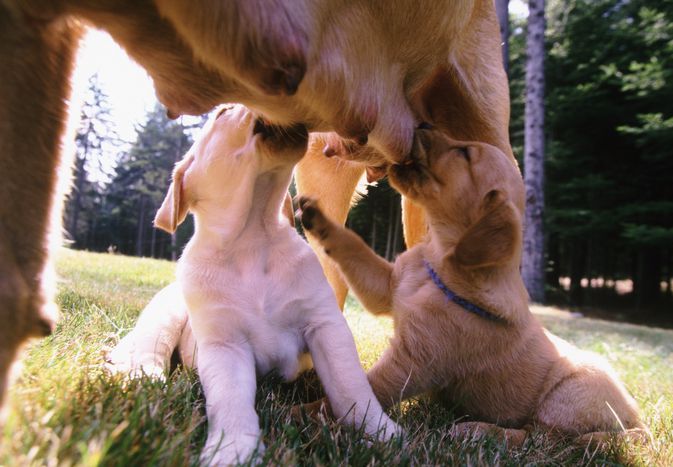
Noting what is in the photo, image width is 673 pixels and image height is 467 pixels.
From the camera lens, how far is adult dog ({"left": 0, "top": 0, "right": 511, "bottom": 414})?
49.5 inches

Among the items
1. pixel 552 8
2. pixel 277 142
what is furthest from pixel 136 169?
pixel 277 142

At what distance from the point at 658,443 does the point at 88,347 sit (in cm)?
234

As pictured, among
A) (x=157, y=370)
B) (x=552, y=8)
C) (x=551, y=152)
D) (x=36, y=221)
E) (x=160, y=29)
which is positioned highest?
(x=552, y=8)

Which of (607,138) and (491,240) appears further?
(607,138)

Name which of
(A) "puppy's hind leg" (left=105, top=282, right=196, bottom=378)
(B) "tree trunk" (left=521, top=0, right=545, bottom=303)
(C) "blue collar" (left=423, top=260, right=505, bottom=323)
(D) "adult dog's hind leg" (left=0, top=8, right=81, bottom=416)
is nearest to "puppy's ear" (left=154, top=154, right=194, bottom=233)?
(A) "puppy's hind leg" (left=105, top=282, right=196, bottom=378)

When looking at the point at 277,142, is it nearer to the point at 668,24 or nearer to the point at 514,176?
the point at 514,176

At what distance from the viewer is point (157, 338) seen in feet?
8.18

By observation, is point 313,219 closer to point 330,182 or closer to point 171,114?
point 330,182

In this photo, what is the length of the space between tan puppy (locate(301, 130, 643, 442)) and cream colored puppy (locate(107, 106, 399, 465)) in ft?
1.04

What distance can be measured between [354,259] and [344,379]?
0.88 m

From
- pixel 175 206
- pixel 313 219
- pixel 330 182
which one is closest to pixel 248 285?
pixel 175 206

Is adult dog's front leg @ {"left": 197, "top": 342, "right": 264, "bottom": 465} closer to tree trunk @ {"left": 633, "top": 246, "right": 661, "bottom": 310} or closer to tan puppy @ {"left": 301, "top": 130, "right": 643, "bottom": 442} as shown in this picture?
tan puppy @ {"left": 301, "top": 130, "right": 643, "bottom": 442}

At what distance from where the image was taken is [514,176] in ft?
9.01

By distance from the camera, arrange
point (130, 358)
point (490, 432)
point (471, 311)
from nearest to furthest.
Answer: point (490, 432), point (130, 358), point (471, 311)
